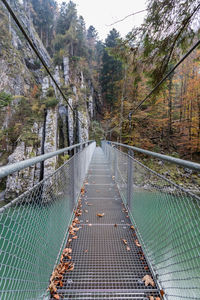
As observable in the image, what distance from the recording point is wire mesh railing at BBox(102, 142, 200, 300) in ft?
3.02

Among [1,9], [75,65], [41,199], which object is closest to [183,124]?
[41,199]

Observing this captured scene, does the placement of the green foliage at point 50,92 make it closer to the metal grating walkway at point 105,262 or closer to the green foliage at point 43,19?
the metal grating walkway at point 105,262

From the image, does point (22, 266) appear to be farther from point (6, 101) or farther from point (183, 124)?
point (183, 124)

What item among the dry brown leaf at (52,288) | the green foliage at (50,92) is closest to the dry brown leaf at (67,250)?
the dry brown leaf at (52,288)

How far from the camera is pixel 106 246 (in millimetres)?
1784

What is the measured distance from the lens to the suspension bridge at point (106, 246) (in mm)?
884

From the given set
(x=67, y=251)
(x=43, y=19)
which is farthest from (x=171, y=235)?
(x=43, y=19)

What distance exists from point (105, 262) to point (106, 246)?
214mm

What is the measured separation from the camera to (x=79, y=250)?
1.72 meters


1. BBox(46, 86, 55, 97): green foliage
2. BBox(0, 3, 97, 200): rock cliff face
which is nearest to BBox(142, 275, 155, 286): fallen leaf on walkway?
BBox(0, 3, 97, 200): rock cliff face

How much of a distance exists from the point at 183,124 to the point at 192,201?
41.4ft

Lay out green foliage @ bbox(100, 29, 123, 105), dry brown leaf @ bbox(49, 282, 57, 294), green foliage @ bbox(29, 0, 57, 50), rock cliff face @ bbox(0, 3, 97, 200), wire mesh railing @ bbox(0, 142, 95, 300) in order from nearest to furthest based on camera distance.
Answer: wire mesh railing @ bbox(0, 142, 95, 300) < dry brown leaf @ bbox(49, 282, 57, 294) < rock cliff face @ bbox(0, 3, 97, 200) < green foliage @ bbox(100, 29, 123, 105) < green foliage @ bbox(29, 0, 57, 50)

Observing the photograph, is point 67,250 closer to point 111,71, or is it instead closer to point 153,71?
point 153,71

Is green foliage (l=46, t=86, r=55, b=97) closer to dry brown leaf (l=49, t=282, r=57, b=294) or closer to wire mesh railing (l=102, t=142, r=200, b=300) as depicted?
wire mesh railing (l=102, t=142, r=200, b=300)
